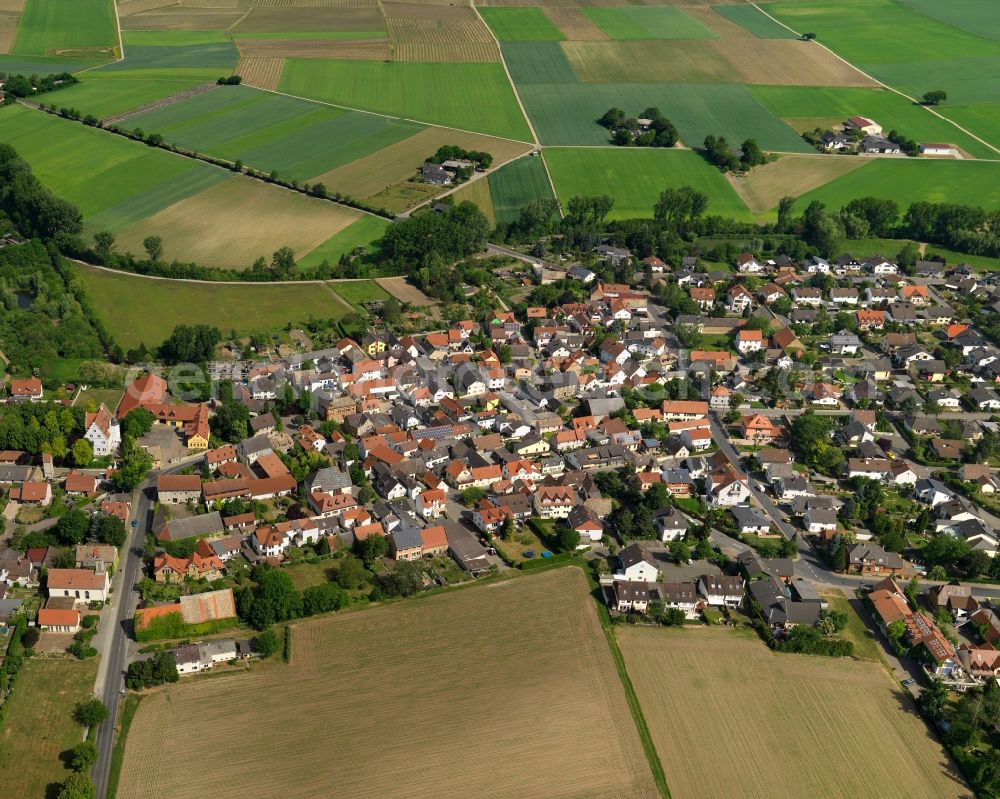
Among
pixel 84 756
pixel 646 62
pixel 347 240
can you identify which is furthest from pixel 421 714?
pixel 646 62

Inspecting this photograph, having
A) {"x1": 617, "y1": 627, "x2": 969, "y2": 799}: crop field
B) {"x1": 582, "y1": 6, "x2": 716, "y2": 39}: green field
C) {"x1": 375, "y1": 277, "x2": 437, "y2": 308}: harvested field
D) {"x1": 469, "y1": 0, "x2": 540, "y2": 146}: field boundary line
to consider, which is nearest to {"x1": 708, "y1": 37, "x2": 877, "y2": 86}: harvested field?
{"x1": 582, "y1": 6, "x2": 716, "y2": 39}: green field

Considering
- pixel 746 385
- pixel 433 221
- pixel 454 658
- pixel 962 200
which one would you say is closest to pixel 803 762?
pixel 454 658

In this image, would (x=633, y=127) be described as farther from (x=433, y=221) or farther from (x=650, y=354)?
(x=650, y=354)

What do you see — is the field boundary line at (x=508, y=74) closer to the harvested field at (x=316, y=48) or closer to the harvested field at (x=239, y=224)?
the harvested field at (x=316, y=48)

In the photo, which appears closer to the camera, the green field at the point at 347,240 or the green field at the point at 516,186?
the green field at the point at 347,240

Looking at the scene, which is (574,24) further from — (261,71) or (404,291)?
(404,291)

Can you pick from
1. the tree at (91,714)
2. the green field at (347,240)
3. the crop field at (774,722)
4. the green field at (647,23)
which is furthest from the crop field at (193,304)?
the green field at (647,23)

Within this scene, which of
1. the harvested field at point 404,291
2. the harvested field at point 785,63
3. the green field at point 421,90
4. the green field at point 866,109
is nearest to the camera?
the harvested field at point 404,291

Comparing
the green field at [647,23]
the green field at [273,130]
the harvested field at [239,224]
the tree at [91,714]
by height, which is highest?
the green field at [647,23]
